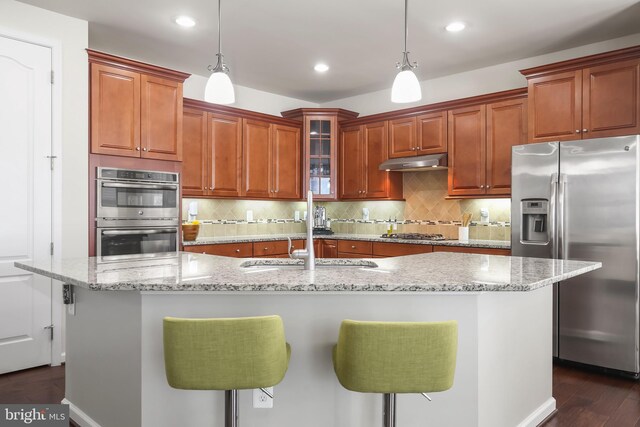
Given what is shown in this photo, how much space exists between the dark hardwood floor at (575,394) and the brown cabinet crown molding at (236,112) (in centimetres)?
273

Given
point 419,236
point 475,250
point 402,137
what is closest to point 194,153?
point 402,137

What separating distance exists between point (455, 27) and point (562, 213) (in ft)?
5.71

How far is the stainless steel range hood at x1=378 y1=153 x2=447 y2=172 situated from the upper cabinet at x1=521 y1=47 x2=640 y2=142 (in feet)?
3.25

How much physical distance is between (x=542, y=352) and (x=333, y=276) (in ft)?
4.81

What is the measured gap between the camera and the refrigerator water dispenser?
380cm

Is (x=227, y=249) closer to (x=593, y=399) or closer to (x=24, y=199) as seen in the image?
(x=24, y=199)

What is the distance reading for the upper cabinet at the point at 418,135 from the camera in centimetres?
498

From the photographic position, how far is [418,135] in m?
5.17

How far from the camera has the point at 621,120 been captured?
11.9 ft

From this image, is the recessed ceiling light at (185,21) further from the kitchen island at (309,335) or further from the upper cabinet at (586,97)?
the upper cabinet at (586,97)

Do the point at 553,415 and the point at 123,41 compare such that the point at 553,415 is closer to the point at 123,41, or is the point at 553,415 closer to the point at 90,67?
the point at 90,67

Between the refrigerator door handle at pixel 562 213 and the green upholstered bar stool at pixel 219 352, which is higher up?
the refrigerator door handle at pixel 562 213

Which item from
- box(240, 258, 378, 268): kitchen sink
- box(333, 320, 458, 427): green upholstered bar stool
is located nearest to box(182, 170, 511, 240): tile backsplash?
box(240, 258, 378, 268): kitchen sink

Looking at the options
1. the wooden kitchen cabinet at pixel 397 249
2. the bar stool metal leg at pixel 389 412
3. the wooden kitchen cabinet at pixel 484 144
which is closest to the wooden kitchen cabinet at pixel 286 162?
the wooden kitchen cabinet at pixel 397 249
